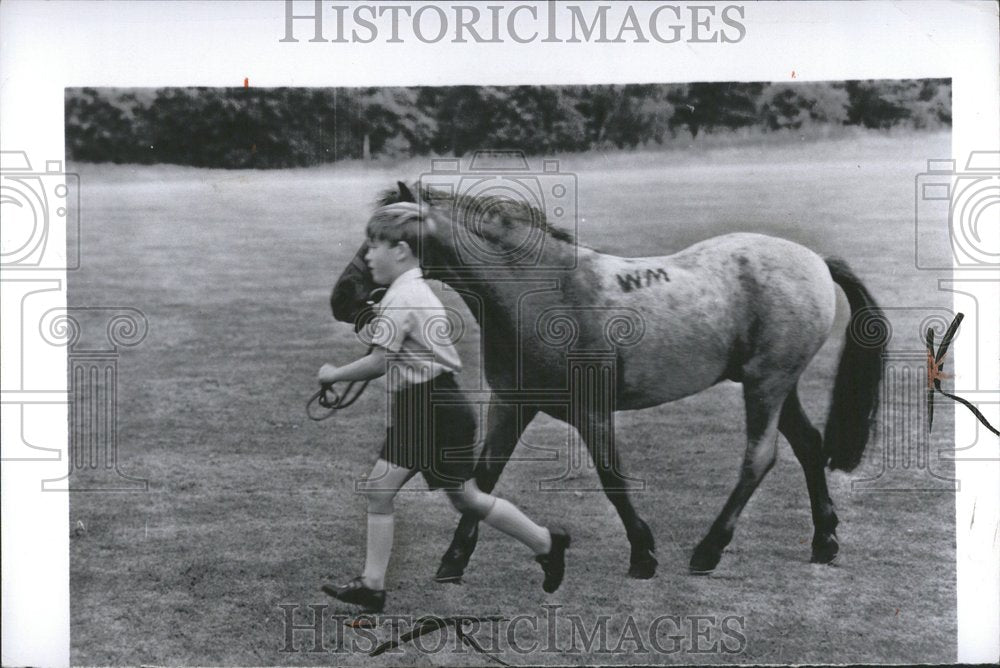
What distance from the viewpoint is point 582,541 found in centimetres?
443

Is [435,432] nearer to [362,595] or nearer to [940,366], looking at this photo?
[362,595]

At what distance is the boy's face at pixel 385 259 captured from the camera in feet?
14.4

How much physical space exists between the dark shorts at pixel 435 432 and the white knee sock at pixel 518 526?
0.63ft

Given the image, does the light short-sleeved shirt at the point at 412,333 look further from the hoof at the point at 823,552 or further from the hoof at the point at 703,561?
the hoof at the point at 823,552

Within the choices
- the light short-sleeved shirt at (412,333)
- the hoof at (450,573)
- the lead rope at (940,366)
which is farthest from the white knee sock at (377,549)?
the lead rope at (940,366)

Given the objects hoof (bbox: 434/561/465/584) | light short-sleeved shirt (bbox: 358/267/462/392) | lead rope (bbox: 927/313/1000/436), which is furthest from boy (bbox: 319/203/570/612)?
lead rope (bbox: 927/313/1000/436)

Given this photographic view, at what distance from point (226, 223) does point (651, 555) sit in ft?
7.82

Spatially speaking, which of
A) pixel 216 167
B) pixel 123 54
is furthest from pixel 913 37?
pixel 123 54

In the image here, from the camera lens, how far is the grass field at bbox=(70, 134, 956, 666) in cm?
442

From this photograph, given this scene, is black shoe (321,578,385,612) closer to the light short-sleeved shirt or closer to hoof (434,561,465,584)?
hoof (434,561,465,584)

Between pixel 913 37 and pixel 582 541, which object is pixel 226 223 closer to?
pixel 582 541

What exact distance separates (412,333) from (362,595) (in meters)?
1.16

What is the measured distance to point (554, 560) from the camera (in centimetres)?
441

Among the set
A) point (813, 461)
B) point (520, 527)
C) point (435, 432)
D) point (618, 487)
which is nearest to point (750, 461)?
point (813, 461)
